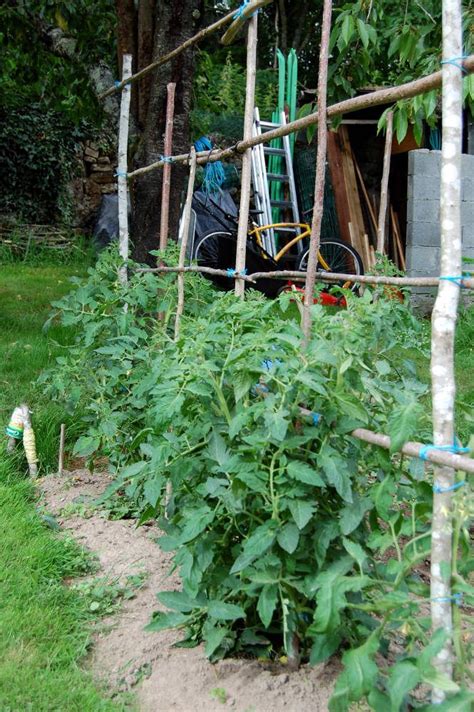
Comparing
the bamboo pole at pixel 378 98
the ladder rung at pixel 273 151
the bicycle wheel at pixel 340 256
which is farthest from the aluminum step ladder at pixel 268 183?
the bamboo pole at pixel 378 98

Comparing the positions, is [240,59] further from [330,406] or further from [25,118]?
[330,406]

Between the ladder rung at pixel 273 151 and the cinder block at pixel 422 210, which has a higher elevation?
the ladder rung at pixel 273 151

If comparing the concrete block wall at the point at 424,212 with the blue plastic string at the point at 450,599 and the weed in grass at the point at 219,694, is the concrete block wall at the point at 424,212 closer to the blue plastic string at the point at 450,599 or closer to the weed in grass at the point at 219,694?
the weed in grass at the point at 219,694

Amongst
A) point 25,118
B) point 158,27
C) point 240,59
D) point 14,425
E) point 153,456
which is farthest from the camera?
point 240,59

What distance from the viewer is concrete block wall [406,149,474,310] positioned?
877cm

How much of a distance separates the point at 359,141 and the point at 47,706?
946 cm

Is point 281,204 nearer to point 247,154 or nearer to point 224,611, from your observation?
point 247,154

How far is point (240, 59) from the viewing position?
65.2 feet

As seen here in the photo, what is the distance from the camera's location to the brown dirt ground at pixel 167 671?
2273 mm

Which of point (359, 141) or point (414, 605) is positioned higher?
point (359, 141)

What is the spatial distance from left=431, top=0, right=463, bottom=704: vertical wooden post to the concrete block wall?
6906mm

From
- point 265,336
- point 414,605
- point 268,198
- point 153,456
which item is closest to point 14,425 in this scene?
point 153,456

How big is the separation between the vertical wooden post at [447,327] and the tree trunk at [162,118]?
3.62 m

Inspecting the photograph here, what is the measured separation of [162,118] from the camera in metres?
5.48
